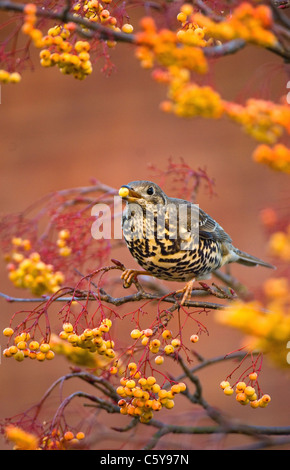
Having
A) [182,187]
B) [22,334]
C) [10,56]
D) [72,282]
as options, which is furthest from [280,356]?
[182,187]

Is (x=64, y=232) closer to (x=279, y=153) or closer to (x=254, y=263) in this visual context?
(x=254, y=263)

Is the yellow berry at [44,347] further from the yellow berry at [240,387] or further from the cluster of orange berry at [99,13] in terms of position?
the cluster of orange berry at [99,13]

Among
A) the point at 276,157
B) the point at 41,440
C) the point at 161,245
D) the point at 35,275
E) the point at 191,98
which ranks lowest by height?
the point at 41,440

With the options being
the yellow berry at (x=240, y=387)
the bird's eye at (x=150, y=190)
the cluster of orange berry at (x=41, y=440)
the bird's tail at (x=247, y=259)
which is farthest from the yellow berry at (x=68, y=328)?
the bird's tail at (x=247, y=259)

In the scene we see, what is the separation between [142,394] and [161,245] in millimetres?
705

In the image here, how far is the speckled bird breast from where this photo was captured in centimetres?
185

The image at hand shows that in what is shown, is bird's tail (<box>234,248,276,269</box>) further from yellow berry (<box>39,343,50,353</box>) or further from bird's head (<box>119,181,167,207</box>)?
yellow berry (<box>39,343,50,353</box>)

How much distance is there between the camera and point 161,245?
6.07 feet

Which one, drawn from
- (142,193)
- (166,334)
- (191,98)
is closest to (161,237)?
(142,193)

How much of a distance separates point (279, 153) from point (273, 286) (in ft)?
0.60

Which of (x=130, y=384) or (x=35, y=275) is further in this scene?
(x=35, y=275)

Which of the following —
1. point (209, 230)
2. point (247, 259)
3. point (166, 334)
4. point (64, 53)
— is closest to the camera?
point (64, 53)

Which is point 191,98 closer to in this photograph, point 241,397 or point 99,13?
point 99,13

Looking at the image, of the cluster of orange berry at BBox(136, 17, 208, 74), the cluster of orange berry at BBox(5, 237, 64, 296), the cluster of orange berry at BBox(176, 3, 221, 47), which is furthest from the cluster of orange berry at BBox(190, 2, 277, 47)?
the cluster of orange berry at BBox(5, 237, 64, 296)
